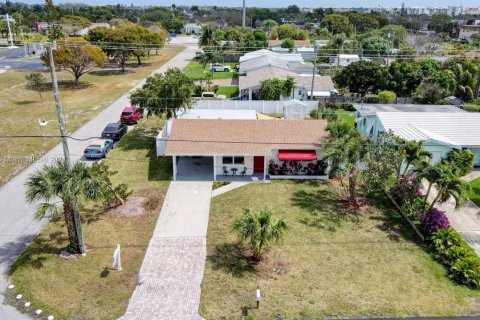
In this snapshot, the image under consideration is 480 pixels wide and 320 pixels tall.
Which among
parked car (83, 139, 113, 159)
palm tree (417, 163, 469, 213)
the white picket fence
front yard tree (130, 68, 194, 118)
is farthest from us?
the white picket fence

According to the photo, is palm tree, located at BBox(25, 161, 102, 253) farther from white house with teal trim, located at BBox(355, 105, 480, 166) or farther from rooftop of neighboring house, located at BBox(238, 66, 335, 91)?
rooftop of neighboring house, located at BBox(238, 66, 335, 91)

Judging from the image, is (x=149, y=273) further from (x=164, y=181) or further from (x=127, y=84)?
(x=127, y=84)

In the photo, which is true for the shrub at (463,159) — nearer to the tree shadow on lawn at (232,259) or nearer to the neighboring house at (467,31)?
the tree shadow on lawn at (232,259)

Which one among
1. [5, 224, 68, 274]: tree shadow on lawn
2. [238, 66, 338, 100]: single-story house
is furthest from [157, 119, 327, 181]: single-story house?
[238, 66, 338, 100]: single-story house

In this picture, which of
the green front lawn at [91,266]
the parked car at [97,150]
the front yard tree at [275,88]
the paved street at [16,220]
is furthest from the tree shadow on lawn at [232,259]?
the front yard tree at [275,88]

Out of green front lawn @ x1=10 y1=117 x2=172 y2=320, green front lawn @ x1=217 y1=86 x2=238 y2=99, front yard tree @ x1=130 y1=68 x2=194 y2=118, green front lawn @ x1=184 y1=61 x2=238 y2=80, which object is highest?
front yard tree @ x1=130 y1=68 x2=194 y2=118

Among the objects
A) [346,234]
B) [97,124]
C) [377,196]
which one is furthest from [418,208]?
[97,124]

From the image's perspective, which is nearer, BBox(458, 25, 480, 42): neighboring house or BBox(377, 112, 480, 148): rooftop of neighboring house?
BBox(377, 112, 480, 148): rooftop of neighboring house
